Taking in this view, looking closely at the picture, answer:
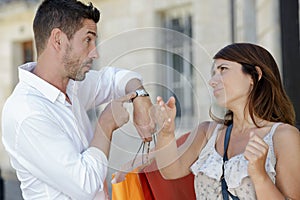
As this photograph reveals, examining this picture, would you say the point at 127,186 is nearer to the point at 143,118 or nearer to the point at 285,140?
the point at 143,118

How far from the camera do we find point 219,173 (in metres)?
2.15

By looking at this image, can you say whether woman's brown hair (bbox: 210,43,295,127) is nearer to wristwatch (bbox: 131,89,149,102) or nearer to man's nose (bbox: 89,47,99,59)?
wristwatch (bbox: 131,89,149,102)

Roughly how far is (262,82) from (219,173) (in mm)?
430

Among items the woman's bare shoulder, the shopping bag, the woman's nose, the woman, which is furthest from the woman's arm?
the woman's bare shoulder

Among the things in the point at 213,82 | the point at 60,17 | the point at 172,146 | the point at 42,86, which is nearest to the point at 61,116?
the point at 42,86

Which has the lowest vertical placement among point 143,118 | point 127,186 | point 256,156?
point 127,186

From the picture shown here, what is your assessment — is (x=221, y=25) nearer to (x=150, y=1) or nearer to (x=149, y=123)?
(x=150, y=1)

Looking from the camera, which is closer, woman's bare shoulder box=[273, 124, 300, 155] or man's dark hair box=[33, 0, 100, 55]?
man's dark hair box=[33, 0, 100, 55]

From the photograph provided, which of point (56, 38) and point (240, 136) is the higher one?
point (56, 38)

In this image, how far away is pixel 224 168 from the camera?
2.16m

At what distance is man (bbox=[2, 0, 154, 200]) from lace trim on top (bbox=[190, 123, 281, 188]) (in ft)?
1.12

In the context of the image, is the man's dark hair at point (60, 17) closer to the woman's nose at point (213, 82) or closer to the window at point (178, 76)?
the window at point (178, 76)

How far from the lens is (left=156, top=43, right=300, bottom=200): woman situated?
6.79ft

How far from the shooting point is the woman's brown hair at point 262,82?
7.31 feet
